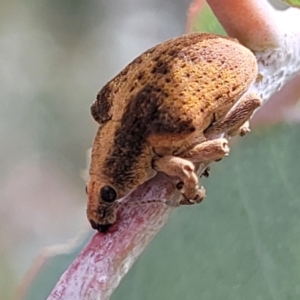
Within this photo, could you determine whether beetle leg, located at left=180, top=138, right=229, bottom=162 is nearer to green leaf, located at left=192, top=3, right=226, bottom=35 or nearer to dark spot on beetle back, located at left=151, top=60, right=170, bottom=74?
dark spot on beetle back, located at left=151, top=60, right=170, bottom=74

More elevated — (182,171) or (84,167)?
(84,167)

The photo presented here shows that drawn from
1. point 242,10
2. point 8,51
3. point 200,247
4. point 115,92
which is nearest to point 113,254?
point 115,92

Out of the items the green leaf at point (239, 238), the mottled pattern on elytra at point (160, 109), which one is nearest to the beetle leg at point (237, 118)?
the mottled pattern on elytra at point (160, 109)

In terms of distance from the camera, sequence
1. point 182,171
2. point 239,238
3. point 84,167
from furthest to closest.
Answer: point 84,167, point 239,238, point 182,171

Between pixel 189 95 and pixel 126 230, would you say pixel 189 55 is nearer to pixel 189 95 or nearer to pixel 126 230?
pixel 189 95

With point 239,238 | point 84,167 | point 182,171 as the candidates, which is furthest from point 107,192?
point 84,167

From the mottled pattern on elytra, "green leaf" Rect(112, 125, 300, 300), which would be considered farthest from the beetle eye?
"green leaf" Rect(112, 125, 300, 300)

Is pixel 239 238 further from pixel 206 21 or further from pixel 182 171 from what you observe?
pixel 182 171

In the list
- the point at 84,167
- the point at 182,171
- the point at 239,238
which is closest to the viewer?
the point at 182,171
